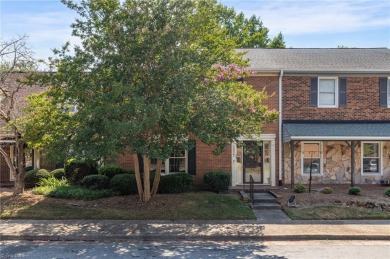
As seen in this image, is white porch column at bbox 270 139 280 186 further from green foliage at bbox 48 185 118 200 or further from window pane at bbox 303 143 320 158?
green foliage at bbox 48 185 118 200

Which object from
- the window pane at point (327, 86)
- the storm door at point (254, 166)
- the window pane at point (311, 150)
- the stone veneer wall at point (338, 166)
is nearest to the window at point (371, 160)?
the stone veneer wall at point (338, 166)

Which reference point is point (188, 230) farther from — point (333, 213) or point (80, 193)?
point (80, 193)

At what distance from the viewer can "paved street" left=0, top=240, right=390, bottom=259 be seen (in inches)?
351

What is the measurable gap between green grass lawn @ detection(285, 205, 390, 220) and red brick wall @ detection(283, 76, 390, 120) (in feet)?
18.8

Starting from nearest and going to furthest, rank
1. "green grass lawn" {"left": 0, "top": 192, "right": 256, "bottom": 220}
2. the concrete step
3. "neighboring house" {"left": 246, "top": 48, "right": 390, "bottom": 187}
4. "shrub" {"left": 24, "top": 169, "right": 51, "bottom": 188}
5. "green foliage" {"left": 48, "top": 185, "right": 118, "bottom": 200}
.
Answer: "green grass lawn" {"left": 0, "top": 192, "right": 256, "bottom": 220} < the concrete step < "green foliage" {"left": 48, "top": 185, "right": 118, "bottom": 200} < "neighboring house" {"left": 246, "top": 48, "right": 390, "bottom": 187} < "shrub" {"left": 24, "top": 169, "right": 51, "bottom": 188}

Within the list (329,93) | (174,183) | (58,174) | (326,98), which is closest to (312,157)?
(326,98)

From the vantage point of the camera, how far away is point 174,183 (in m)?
16.5

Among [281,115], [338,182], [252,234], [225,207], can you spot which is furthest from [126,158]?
[338,182]

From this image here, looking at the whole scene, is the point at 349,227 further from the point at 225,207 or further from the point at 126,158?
the point at 126,158

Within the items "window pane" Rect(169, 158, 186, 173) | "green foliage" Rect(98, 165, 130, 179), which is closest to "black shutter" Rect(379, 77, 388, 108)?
"window pane" Rect(169, 158, 186, 173)

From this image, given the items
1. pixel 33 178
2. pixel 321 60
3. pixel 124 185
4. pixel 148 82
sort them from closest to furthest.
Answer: pixel 148 82 → pixel 124 185 → pixel 33 178 → pixel 321 60

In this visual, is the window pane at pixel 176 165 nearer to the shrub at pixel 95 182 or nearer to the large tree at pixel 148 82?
the shrub at pixel 95 182

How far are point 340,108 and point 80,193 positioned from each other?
12.1m

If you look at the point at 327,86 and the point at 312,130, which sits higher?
the point at 327,86
